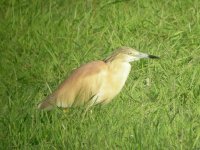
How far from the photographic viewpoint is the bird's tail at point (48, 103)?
5414 millimetres

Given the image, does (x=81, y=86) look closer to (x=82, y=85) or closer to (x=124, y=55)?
(x=82, y=85)

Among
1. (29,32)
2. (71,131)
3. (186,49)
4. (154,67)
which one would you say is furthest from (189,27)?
(71,131)

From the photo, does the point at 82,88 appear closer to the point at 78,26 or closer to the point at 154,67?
the point at 154,67

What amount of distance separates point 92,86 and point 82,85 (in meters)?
0.07

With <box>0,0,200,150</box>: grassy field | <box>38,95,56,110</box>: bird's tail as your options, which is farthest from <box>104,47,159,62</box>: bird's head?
<box>38,95,56,110</box>: bird's tail

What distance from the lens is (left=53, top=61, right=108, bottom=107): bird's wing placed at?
5496 mm

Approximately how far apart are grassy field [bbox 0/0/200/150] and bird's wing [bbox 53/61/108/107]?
0.10 metres

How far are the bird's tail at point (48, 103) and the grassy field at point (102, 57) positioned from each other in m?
0.05

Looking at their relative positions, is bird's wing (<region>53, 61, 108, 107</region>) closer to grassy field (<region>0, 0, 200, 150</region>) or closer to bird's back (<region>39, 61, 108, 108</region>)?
→ bird's back (<region>39, 61, 108, 108</region>)

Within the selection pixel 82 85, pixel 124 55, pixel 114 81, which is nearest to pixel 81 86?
pixel 82 85

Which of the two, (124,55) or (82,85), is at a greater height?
(124,55)

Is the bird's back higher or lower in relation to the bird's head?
lower

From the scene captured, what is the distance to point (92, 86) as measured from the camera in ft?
18.1

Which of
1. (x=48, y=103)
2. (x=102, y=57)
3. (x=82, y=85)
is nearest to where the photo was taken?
(x=48, y=103)
